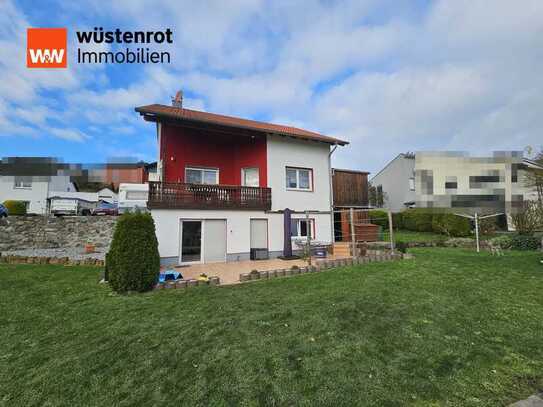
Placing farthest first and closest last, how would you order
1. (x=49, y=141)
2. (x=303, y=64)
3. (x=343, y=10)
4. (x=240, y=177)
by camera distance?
(x=49, y=141)
(x=240, y=177)
(x=303, y=64)
(x=343, y=10)

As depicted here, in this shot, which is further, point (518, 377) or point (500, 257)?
point (500, 257)

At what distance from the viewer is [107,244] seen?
50.5 feet

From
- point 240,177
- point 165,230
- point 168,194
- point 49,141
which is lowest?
point 165,230

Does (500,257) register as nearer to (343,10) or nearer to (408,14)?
(408,14)

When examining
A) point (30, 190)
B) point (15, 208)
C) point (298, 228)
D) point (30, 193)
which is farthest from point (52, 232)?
point (30, 190)

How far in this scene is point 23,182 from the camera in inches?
1147

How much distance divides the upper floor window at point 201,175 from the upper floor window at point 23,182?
29252 mm

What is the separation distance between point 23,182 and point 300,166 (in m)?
34.8

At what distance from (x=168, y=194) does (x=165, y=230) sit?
1.50 meters

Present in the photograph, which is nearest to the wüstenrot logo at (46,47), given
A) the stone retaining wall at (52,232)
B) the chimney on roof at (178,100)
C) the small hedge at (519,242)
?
the chimney on roof at (178,100)

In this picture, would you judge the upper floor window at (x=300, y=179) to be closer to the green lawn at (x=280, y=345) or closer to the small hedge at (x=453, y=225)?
the green lawn at (x=280, y=345)

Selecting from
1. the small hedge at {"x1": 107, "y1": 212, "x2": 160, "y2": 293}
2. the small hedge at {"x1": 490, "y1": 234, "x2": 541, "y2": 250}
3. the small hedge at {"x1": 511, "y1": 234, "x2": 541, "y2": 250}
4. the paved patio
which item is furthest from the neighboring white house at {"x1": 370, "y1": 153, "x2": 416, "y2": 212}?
the small hedge at {"x1": 107, "y1": 212, "x2": 160, "y2": 293}

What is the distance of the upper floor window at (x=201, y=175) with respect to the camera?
12.6m

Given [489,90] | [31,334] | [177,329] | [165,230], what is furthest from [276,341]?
[489,90]
